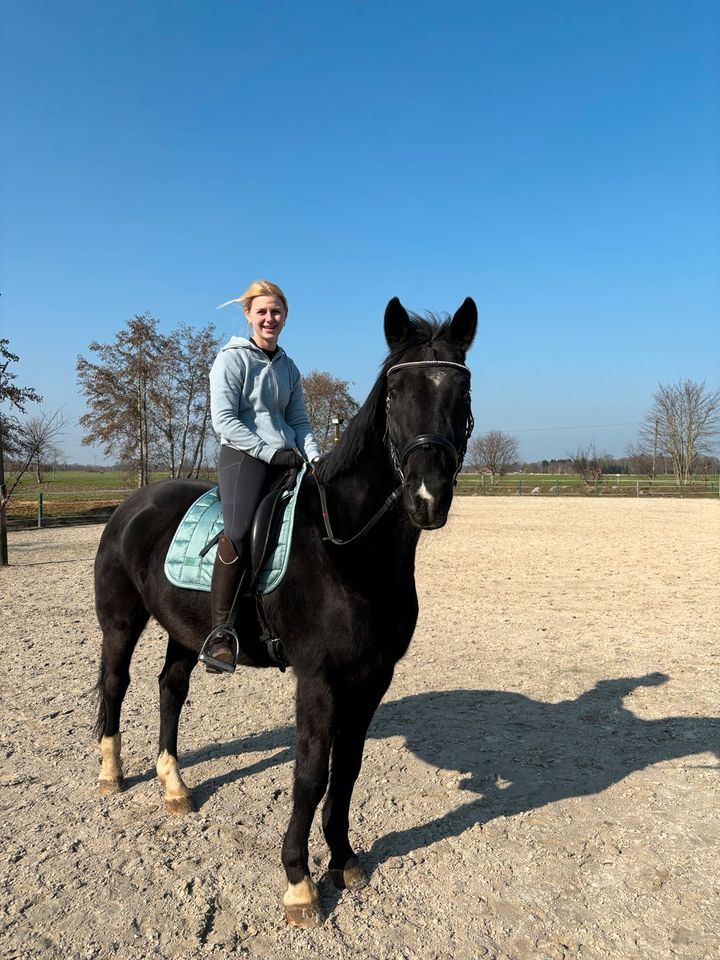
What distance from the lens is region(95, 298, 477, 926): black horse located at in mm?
2359

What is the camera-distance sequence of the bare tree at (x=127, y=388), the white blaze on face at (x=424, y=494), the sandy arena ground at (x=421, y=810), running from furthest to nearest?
the bare tree at (x=127, y=388)
the sandy arena ground at (x=421, y=810)
the white blaze on face at (x=424, y=494)

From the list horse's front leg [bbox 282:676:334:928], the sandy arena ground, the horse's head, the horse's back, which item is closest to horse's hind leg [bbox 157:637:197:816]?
the sandy arena ground

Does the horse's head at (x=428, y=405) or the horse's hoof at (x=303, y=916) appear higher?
the horse's head at (x=428, y=405)

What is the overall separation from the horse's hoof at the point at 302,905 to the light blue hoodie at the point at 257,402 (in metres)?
2.07

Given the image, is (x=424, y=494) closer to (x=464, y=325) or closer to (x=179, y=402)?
(x=464, y=325)

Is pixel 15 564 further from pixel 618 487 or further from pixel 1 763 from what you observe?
pixel 618 487

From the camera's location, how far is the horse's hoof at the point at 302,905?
9.05 feet

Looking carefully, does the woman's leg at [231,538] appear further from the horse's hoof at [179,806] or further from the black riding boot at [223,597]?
the horse's hoof at [179,806]

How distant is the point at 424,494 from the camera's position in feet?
7.14

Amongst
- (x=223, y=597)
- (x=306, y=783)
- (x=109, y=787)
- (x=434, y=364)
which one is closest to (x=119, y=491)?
(x=109, y=787)

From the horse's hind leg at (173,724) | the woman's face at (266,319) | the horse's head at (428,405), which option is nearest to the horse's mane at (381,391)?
the horse's head at (428,405)

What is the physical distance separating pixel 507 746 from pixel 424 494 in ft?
10.8

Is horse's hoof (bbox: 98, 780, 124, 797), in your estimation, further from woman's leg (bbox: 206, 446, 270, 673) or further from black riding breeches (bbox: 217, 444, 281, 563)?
black riding breeches (bbox: 217, 444, 281, 563)

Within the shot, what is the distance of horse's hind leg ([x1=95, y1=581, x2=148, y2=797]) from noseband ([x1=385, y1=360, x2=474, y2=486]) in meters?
2.40
